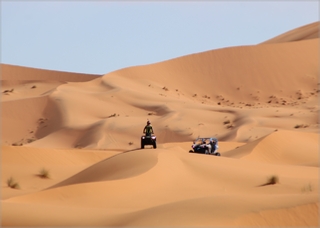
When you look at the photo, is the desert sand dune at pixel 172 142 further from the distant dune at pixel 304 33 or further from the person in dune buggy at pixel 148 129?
the person in dune buggy at pixel 148 129

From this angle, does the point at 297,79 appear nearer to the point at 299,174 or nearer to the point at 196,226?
the point at 299,174

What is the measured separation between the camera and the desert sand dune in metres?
14.1

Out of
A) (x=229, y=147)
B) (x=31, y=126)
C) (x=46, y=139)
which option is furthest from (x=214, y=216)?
(x=31, y=126)

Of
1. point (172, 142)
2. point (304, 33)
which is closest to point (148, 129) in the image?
point (172, 142)

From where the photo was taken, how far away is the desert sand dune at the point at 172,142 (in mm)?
14133

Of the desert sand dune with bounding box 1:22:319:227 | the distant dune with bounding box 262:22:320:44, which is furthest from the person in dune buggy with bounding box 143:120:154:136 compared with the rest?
the distant dune with bounding box 262:22:320:44

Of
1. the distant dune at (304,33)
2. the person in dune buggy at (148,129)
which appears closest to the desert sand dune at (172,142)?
the distant dune at (304,33)

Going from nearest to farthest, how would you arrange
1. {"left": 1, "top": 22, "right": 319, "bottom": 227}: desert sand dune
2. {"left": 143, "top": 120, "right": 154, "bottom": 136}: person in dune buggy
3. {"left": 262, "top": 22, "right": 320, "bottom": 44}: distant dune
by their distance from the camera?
{"left": 1, "top": 22, "right": 319, "bottom": 227}: desert sand dune → {"left": 143, "top": 120, "right": 154, "bottom": 136}: person in dune buggy → {"left": 262, "top": 22, "right": 320, "bottom": 44}: distant dune

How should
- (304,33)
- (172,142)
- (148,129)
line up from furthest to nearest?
(304,33) < (172,142) < (148,129)

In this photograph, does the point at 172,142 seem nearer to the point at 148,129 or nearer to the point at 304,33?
the point at 148,129

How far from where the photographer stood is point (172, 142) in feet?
143

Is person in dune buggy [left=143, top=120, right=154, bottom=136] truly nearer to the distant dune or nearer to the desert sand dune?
the desert sand dune

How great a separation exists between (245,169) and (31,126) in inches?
1238

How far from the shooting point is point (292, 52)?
215 feet
